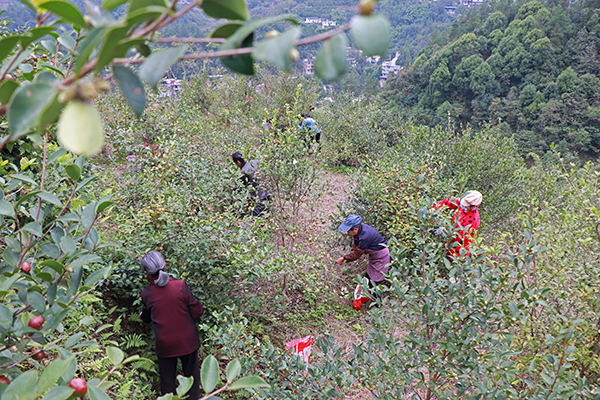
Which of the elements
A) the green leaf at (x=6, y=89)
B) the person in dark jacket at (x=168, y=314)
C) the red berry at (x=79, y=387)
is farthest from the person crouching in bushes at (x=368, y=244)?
the green leaf at (x=6, y=89)

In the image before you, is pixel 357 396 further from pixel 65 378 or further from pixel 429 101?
pixel 429 101

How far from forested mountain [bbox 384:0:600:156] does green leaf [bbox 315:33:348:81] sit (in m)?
29.3

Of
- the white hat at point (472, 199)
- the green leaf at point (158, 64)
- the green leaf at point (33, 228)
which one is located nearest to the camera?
the green leaf at point (158, 64)

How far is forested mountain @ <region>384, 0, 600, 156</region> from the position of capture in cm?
2708

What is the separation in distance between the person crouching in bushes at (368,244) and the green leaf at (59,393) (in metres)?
3.57

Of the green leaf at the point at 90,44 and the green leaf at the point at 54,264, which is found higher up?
the green leaf at the point at 90,44

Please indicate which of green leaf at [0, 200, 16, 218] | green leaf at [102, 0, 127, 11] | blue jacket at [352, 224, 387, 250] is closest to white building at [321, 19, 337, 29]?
blue jacket at [352, 224, 387, 250]

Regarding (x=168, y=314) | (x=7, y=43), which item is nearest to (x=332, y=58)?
(x=7, y=43)

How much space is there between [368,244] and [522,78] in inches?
1394

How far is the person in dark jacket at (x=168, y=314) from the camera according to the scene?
9.26 ft

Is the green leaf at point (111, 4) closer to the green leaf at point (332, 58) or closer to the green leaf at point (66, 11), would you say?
the green leaf at point (66, 11)

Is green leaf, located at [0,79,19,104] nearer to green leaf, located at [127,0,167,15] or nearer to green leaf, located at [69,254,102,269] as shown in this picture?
green leaf, located at [127,0,167,15]

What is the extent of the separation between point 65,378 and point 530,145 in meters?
30.4

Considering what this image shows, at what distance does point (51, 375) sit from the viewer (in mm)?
757
